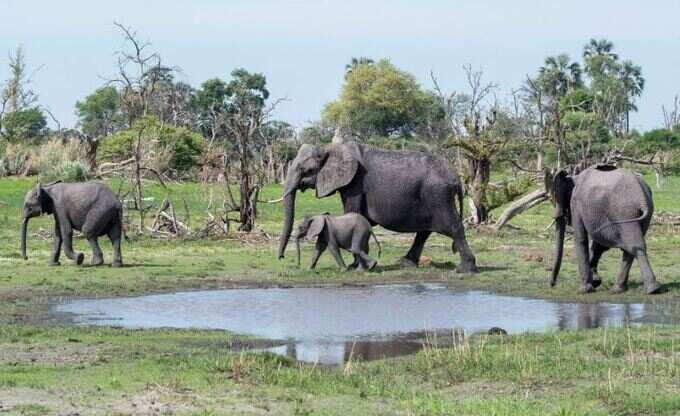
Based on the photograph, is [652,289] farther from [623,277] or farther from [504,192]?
[504,192]

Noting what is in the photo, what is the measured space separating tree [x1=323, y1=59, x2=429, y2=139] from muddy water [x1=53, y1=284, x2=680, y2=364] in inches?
2588

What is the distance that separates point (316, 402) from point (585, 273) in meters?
9.22

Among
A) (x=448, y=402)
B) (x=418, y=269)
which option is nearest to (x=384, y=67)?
(x=418, y=269)

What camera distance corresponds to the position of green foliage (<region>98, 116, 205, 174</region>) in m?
44.7

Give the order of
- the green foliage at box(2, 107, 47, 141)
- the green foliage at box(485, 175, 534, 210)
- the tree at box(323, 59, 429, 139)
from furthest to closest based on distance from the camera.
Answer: the tree at box(323, 59, 429, 139)
the green foliage at box(2, 107, 47, 141)
the green foliage at box(485, 175, 534, 210)

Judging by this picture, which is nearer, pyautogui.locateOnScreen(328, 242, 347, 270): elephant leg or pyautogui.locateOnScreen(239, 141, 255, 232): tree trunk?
pyautogui.locateOnScreen(328, 242, 347, 270): elephant leg

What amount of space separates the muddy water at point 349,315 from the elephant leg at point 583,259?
3.19 feet

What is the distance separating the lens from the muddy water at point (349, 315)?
14.9 metres

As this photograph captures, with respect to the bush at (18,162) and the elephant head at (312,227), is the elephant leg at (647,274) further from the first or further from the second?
the bush at (18,162)

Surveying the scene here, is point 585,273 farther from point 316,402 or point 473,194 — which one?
point 473,194

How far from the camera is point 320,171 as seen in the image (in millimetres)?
23469

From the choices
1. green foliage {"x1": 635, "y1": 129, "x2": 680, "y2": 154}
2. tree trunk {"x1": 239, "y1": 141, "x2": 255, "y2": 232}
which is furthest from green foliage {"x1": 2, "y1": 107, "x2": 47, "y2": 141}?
tree trunk {"x1": 239, "y1": 141, "x2": 255, "y2": 232}

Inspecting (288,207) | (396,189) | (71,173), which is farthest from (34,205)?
(71,173)

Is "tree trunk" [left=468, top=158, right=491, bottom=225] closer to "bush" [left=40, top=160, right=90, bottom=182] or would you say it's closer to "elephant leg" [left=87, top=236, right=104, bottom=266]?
"bush" [left=40, top=160, right=90, bottom=182]
